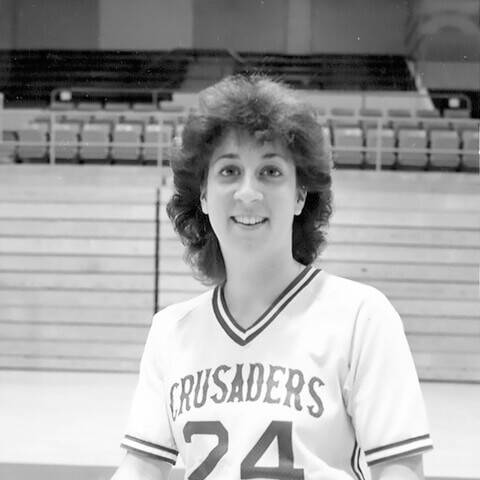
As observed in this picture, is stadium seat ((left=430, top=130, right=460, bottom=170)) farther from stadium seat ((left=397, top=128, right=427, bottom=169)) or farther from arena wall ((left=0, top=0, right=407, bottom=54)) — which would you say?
arena wall ((left=0, top=0, right=407, bottom=54))

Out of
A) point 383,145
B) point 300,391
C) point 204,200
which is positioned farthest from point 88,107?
point 300,391

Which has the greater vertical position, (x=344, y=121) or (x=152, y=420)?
(x=344, y=121)

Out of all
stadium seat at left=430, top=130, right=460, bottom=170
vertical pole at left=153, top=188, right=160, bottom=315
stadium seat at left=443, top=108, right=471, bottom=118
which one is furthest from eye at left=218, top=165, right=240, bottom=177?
stadium seat at left=443, top=108, right=471, bottom=118

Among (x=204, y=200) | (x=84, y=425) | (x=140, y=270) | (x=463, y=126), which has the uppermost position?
(x=463, y=126)

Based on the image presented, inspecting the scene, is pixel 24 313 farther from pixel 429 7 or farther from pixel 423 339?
pixel 429 7

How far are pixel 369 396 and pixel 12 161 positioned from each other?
7881 mm

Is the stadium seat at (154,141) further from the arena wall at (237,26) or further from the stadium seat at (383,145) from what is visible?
the arena wall at (237,26)

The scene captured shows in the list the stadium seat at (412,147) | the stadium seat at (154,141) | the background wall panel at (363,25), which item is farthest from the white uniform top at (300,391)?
the background wall panel at (363,25)

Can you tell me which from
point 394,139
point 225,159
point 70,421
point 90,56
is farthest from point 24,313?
point 90,56

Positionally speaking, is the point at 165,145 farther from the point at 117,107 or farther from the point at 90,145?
the point at 117,107

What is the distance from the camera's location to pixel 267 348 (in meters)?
1.26

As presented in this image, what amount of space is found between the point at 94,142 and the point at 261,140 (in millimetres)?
7432

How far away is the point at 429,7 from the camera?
10922 millimetres

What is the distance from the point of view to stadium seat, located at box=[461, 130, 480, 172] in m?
8.24
